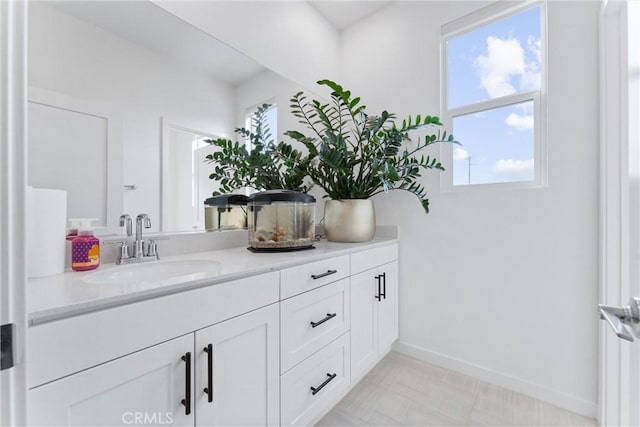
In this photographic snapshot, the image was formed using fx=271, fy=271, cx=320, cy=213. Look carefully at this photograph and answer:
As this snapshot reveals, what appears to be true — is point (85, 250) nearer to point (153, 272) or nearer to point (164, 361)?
point (153, 272)

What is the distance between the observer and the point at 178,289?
0.77 meters

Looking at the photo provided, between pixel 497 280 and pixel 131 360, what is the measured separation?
5.91 ft

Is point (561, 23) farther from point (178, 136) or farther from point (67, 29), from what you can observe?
point (67, 29)

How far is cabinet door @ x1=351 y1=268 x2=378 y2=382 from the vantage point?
A: 4.81 feet

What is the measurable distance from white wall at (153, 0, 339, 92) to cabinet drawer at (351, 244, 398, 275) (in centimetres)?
133

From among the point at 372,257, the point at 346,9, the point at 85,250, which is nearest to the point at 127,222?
the point at 85,250

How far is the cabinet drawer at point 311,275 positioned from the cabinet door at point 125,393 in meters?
0.39

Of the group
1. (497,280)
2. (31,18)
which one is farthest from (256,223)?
(497,280)

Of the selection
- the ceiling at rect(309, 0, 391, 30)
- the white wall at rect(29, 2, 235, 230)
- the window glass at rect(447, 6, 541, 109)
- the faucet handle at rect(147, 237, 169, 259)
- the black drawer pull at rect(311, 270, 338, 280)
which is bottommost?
the black drawer pull at rect(311, 270, 338, 280)

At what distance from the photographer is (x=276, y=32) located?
1.83m

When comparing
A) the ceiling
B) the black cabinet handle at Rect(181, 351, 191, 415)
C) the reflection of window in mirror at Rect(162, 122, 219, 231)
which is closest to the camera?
the black cabinet handle at Rect(181, 351, 191, 415)

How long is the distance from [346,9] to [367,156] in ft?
4.28

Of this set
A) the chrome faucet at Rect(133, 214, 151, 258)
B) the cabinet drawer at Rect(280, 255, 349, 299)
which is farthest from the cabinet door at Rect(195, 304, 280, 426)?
the chrome faucet at Rect(133, 214, 151, 258)

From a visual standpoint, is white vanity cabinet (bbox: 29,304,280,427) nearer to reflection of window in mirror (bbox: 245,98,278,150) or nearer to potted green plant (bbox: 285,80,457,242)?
potted green plant (bbox: 285,80,457,242)
